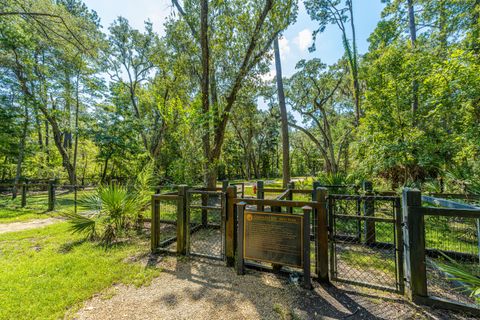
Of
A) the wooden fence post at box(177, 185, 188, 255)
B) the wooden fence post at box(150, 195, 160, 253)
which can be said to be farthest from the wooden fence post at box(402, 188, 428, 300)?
the wooden fence post at box(150, 195, 160, 253)

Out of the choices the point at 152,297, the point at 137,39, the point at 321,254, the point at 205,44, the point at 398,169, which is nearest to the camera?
the point at 152,297

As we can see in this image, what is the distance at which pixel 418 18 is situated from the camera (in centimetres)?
1030

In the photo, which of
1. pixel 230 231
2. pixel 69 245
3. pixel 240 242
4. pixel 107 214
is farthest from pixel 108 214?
pixel 240 242

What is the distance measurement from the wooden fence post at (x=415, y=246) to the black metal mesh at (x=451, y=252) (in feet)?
1.75

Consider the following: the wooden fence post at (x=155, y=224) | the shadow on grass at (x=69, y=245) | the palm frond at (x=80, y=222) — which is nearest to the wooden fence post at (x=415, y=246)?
the wooden fence post at (x=155, y=224)

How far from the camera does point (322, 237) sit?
2.81 metres

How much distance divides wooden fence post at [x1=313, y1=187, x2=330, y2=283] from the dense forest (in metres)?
2.72

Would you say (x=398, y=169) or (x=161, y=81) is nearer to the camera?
(x=398, y=169)

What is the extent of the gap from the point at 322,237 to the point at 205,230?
3.48 m

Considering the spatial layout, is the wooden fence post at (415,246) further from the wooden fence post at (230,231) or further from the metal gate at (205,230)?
the metal gate at (205,230)

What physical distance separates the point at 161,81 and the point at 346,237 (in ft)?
42.8

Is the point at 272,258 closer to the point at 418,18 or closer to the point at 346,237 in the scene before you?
the point at 346,237

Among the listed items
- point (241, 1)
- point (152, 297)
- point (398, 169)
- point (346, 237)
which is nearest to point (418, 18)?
point (398, 169)

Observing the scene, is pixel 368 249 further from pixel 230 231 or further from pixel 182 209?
pixel 182 209
